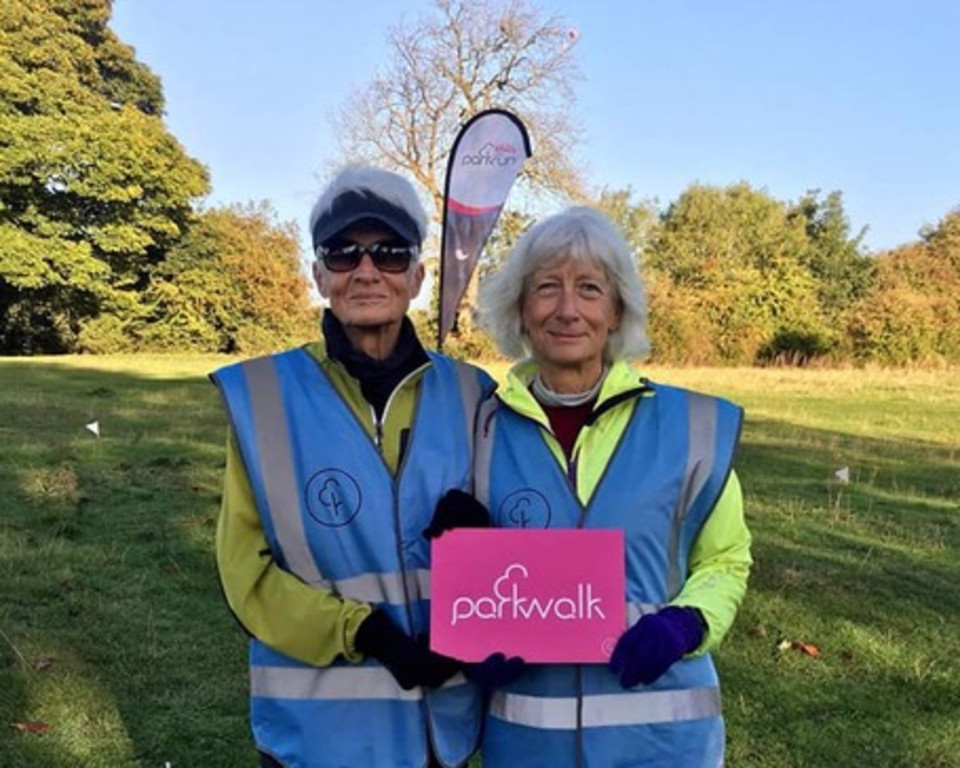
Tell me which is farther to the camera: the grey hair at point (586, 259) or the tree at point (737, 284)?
the tree at point (737, 284)

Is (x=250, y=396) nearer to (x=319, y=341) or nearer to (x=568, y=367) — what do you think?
(x=319, y=341)

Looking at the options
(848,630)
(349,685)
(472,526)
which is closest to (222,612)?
(848,630)

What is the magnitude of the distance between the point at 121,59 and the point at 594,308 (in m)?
37.7

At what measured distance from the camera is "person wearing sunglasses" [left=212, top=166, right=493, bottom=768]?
2033 mm

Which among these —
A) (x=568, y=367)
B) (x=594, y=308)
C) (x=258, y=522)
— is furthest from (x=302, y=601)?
(x=594, y=308)

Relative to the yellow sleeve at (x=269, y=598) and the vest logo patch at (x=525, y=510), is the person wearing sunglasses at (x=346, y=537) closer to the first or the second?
the yellow sleeve at (x=269, y=598)

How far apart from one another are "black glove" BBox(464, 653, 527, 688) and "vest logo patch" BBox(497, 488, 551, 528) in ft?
0.92

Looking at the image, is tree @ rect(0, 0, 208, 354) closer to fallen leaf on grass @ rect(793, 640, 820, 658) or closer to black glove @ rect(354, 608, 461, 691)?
fallen leaf on grass @ rect(793, 640, 820, 658)

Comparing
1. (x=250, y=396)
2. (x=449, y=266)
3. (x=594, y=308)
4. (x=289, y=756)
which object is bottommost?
(x=289, y=756)

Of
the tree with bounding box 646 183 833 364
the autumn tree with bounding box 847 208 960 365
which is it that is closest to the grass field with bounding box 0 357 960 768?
the autumn tree with bounding box 847 208 960 365

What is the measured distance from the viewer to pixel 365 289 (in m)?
2.19

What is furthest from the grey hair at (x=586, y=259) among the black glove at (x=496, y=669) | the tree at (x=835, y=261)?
the tree at (x=835, y=261)

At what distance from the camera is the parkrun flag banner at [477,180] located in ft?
22.8

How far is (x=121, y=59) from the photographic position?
35.4 metres
